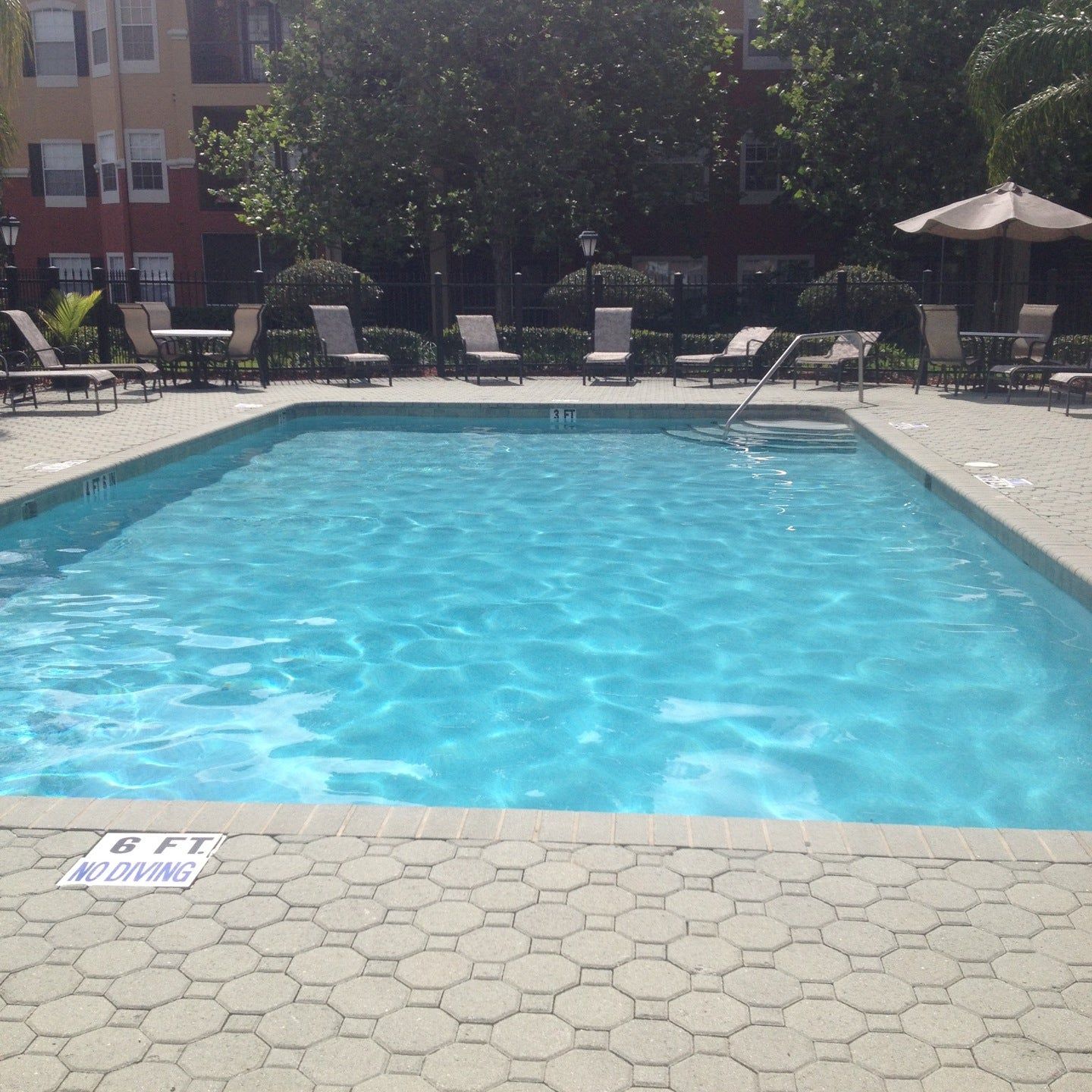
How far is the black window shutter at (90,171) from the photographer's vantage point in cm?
3019

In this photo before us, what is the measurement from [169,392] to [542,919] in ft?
50.5

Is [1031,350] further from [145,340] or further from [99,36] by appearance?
[99,36]

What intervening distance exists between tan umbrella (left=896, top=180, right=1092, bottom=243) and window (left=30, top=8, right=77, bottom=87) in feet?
77.0

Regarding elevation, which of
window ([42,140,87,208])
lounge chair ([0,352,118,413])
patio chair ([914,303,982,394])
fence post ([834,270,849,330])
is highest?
window ([42,140,87,208])

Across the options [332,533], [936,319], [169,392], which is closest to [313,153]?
[169,392]

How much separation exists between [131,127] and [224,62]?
2.87 meters

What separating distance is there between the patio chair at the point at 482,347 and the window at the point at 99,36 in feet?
53.2

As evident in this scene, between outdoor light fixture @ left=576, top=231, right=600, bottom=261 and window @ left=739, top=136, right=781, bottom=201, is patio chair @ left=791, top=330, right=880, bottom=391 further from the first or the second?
window @ left=739, top=136, right=781, bottom=201

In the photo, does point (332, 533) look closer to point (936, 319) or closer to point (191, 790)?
point (191, 790)

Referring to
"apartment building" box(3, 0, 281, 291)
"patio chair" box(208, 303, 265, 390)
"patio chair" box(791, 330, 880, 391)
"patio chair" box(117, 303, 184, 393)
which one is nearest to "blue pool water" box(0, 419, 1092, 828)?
"patio chair" box(117, 303, 184, 393)

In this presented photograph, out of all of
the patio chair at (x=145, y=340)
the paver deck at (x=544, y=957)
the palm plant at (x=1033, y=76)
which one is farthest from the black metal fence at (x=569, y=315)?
the paver deck at (x=544, y=957)

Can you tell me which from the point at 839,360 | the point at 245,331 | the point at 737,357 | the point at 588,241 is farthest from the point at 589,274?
the point at 245,331

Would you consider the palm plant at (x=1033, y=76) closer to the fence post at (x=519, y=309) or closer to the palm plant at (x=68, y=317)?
the fence post at (x=519, y=309)

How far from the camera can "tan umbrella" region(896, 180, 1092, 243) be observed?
14.9 metres
